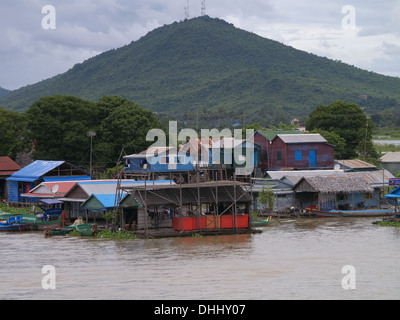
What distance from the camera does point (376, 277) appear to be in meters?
22.3

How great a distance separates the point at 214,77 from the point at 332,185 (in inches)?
3988

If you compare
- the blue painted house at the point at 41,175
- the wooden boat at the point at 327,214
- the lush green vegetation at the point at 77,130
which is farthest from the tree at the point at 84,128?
the wooden boat at the point at 327,214

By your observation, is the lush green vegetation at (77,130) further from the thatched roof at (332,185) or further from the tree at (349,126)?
the tree at (349,126)

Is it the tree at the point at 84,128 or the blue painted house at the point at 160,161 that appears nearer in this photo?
the blue painted house at the point at 160,161

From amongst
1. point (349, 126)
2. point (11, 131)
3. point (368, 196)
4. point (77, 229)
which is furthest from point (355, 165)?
point (11, 131)

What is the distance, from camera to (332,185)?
140 feet

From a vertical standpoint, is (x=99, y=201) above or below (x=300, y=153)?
below

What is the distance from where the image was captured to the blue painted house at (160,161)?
45025mm

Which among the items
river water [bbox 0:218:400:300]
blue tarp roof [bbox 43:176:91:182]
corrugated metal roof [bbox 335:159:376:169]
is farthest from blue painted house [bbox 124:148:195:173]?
river water [bbox 0:218:400:300]

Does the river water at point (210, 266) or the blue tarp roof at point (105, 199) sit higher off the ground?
the blue tarp roof at point (105, 199)

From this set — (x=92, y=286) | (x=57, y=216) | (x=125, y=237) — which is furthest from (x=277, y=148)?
(x=92, y=286)

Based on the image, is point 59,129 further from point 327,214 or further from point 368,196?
point 368,196

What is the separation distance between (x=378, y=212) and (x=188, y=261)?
19.6 m

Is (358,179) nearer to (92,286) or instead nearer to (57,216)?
(57,216)
